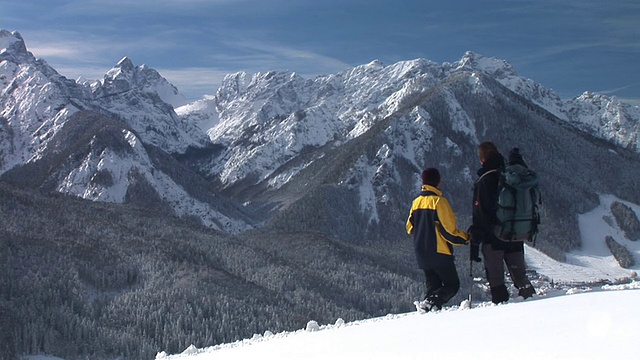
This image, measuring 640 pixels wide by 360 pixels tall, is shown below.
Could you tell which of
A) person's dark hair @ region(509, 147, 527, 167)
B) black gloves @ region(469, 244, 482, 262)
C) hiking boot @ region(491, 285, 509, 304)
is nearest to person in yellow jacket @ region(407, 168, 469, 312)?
black gloves @ region(469, 244, 482, 262)

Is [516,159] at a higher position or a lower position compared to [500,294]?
higher

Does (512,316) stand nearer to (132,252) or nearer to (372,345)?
(372,345)

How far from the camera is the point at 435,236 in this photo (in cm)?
2094

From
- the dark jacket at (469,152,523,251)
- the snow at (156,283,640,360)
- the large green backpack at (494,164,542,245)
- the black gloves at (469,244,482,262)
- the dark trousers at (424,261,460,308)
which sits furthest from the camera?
the dark trousers at (424,261,460,308)

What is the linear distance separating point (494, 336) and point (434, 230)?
6.27 m

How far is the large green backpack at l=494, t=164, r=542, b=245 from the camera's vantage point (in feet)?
66.0

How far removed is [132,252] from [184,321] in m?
48.9

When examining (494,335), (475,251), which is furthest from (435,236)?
(494,335)

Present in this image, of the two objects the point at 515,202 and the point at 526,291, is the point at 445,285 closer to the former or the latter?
the point at 526,291

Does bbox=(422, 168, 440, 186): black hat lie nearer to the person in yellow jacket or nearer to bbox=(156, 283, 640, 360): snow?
the person in yellow jacket

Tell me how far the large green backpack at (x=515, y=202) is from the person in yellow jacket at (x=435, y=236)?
1.34 metres

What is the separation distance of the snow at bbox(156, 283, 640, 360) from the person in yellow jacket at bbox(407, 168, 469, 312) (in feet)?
2.72

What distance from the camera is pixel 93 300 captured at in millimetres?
123562

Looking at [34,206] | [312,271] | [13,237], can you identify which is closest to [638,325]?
[13,237]
